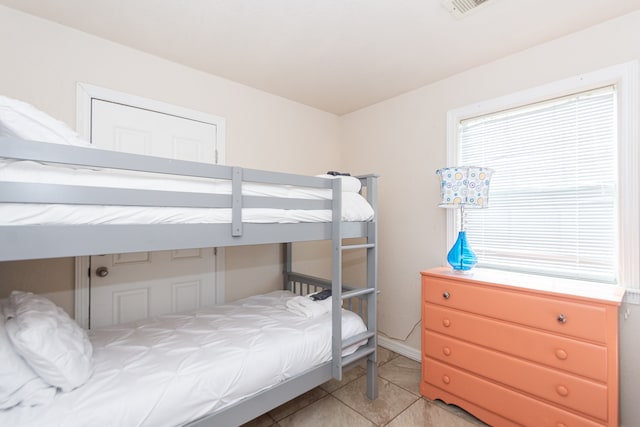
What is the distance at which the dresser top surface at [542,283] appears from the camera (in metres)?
1.57

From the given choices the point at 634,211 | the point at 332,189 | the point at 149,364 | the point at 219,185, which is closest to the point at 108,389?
the point at 149,364

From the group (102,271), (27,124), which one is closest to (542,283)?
(27,124)

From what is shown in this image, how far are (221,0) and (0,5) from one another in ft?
4.30

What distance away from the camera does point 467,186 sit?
2.12m

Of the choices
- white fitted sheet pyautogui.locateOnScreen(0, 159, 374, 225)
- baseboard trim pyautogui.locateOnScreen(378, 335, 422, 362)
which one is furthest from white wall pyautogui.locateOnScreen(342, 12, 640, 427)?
white fitted sheet pyautogui.locateOnScreen(0, 159, 374, 225)

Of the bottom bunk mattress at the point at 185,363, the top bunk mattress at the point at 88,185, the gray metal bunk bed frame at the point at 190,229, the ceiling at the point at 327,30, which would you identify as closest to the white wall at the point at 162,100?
the ceiling at the point at 327,30

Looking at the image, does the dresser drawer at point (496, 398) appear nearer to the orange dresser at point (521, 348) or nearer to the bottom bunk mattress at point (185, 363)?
the orange dresser at point (521, 348)

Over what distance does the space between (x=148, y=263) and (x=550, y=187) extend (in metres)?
3.00

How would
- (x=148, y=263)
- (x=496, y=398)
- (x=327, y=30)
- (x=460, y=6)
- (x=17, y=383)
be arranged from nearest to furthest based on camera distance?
(x=17, y=383) → (x=460, y=6) → (x=496, y=398) → (x=327, y=30) → (x=148, y=263)

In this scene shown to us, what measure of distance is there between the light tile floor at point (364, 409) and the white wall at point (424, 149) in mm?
639

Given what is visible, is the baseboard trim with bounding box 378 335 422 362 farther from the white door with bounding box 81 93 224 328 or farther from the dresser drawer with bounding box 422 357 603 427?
the white door with bounding box 81 93 224 328

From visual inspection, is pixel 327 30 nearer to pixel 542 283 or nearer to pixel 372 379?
pixel 542 283

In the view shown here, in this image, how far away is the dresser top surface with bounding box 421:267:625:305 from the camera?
1.57 meters

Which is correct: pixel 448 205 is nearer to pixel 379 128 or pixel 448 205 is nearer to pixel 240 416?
pixel 379 128
